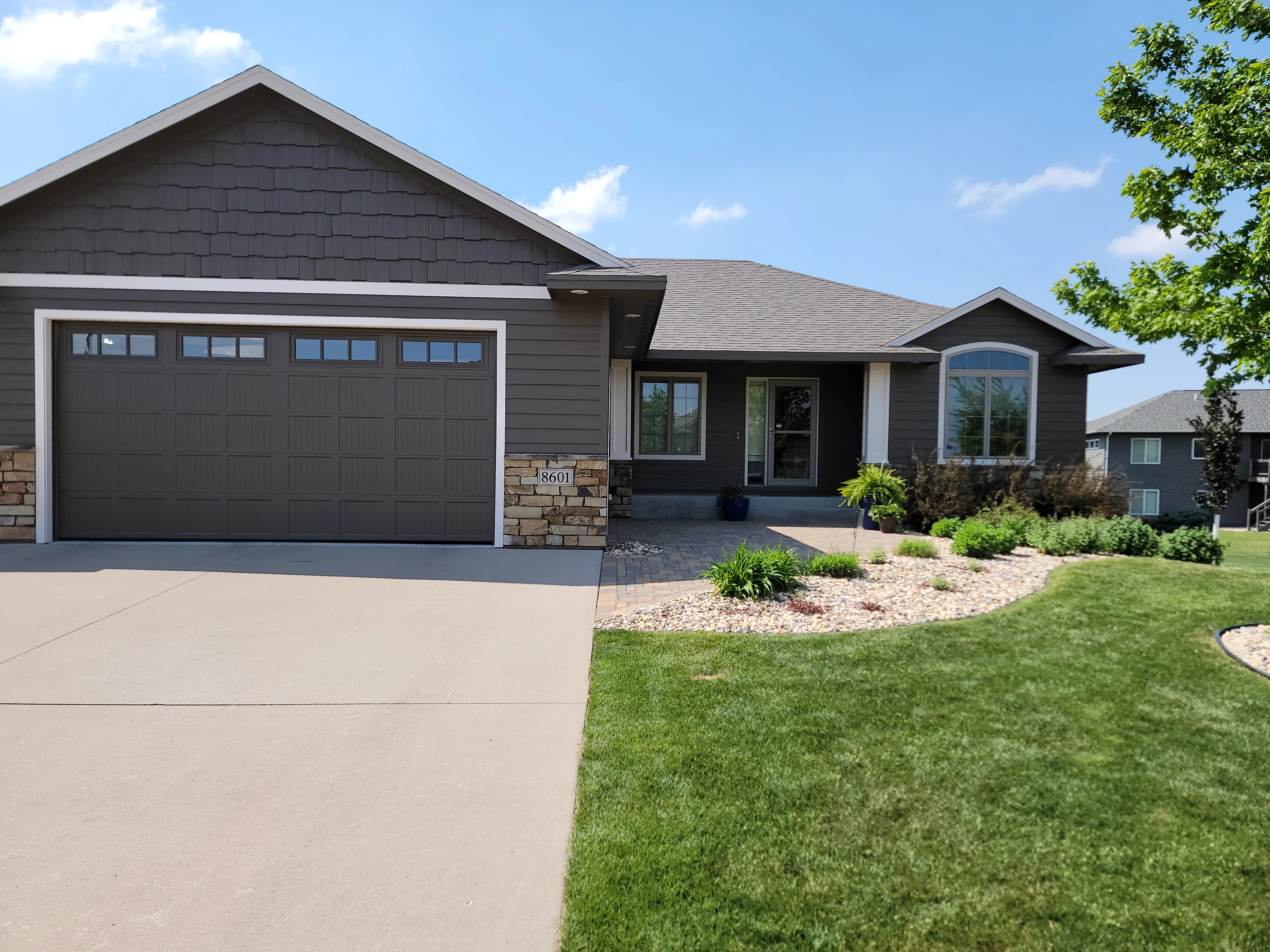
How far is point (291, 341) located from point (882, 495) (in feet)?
27.8

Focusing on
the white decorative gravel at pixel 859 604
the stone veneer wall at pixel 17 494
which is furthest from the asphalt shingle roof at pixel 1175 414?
the stone veneer wall at pixel 17 494

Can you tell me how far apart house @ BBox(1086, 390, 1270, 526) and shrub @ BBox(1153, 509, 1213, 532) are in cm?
2172

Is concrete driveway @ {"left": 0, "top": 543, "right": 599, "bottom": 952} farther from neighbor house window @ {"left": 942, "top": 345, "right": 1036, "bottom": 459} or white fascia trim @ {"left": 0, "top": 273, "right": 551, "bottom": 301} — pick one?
neighbor house window @ {"left": 942, "top": 345, "right": 1036, "bottom": 459}

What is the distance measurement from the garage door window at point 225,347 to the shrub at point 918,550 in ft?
25.4

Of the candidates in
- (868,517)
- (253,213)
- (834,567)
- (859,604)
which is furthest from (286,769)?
(868,517)

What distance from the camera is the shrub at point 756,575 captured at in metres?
5.59

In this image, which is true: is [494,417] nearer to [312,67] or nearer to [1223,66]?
[312,67]

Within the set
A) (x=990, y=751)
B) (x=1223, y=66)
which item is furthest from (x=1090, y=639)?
(x=1223, y=66)

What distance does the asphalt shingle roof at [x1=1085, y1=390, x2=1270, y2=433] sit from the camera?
3092 centimetres

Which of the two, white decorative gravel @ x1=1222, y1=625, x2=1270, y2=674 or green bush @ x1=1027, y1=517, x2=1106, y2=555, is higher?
green bush @ x1=1027, y1=517, x2=1106, y2=555

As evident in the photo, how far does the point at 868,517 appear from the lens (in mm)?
10797

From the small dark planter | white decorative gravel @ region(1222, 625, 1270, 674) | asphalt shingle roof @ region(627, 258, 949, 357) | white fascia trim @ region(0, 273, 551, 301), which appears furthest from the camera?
asphalt shingle roof @ region(627, 258, 949, 357)

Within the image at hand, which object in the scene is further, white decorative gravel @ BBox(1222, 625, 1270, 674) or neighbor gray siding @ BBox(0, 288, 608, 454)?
neighbor gray siding @ BBox(0, 288, 608, 454)

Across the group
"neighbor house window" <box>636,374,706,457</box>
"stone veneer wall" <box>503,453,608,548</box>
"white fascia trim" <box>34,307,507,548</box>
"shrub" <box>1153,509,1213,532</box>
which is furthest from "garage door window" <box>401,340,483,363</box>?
"shrub" <box>1153,509,1213,532</box>
